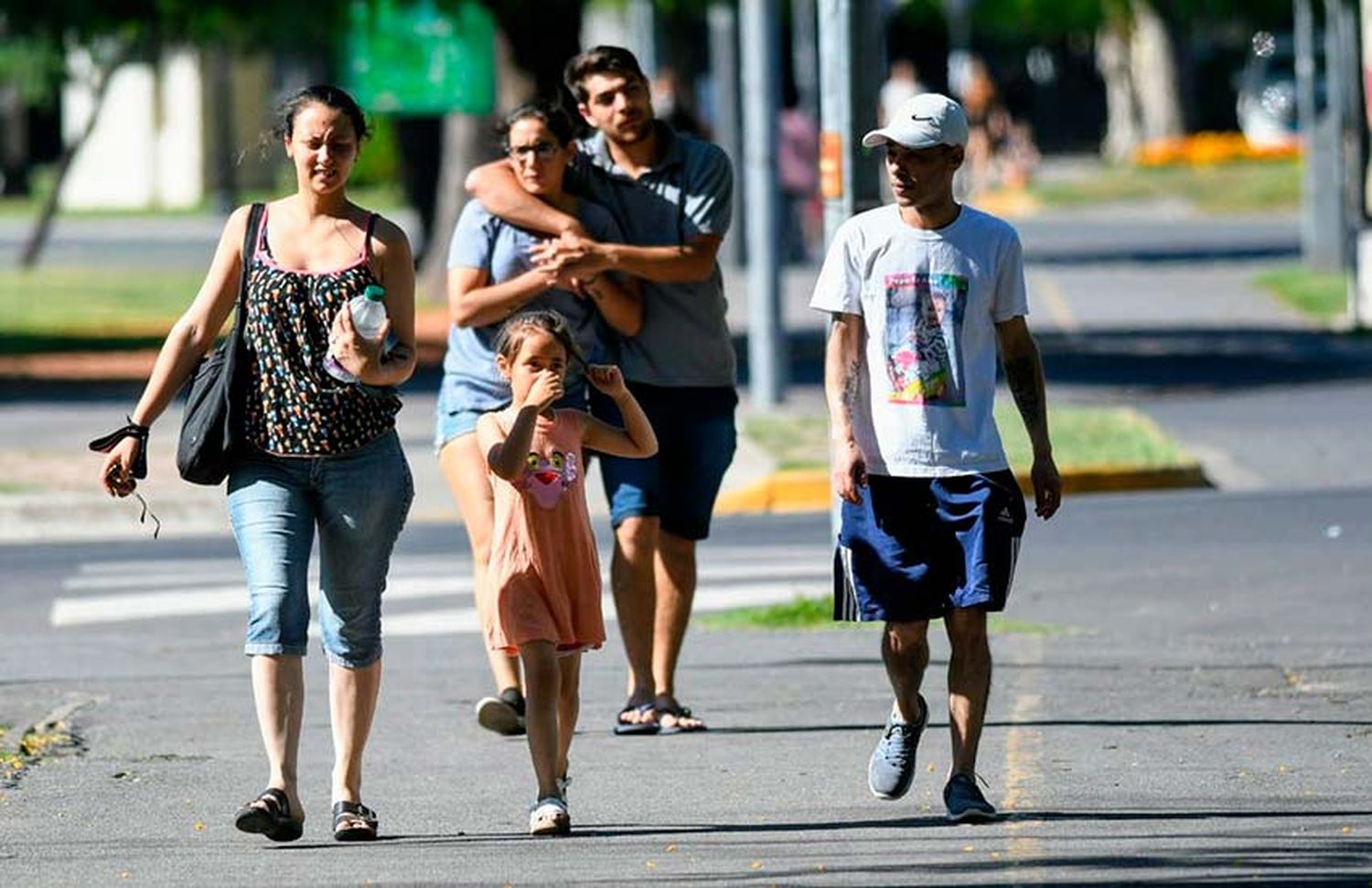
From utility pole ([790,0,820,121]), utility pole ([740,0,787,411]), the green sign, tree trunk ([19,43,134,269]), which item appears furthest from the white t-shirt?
tree trunk ([19,43,134,269])

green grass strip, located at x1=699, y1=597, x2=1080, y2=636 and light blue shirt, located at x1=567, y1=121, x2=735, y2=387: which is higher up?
light blue shirt, located at x1=567, y1=121, x2=735, y2=387

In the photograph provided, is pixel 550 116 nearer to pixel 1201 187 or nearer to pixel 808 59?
pixel 808 59

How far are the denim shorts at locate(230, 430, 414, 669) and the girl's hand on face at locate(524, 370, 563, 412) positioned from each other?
34 cm

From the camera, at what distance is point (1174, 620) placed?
11945 millimetres

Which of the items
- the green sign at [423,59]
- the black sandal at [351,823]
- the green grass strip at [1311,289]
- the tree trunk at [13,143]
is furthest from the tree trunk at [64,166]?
the black sandal at [351,823]

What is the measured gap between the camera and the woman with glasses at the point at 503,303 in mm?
9078

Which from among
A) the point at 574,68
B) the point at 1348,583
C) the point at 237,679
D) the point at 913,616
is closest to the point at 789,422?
the point at 1348,583

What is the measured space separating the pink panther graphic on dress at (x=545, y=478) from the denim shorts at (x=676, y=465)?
4.98 ft

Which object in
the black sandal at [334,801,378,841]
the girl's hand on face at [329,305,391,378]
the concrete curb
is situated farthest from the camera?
the concrete curb

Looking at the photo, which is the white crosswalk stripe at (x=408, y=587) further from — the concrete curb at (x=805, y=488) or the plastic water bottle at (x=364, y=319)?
the plastic water bottle at (x=364, y=319)

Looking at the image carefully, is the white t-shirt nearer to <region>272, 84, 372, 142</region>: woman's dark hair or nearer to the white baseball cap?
the white baseball cap

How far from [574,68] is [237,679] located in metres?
2.64

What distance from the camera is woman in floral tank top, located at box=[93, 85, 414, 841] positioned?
750 centimetres

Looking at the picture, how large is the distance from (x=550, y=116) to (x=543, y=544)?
5.78 ft
